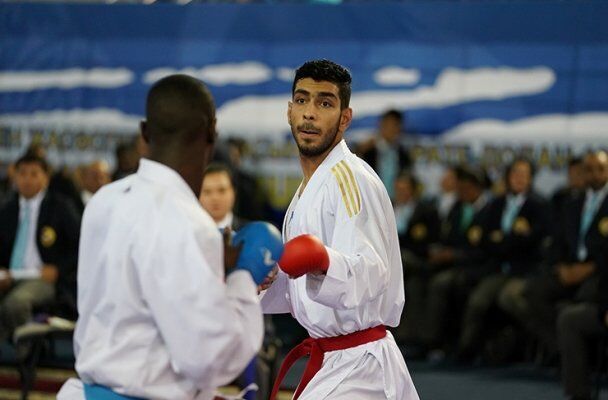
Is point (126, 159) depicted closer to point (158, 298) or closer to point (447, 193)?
point (447, 193)

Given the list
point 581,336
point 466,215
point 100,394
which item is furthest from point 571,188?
point 100,394

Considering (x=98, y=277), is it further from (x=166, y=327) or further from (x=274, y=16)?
(x=274, y=16)

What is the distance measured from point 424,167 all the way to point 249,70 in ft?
6.67

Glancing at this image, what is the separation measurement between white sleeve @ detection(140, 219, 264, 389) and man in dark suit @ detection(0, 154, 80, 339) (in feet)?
21.2

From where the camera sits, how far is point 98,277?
3514 millimetres

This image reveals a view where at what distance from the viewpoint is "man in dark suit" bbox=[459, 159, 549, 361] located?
35.0 ft

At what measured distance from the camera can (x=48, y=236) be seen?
9.93 m

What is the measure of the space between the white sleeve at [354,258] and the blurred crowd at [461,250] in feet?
13.5

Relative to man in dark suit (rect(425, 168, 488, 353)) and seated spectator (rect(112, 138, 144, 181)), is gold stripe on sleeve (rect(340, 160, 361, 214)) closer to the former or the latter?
man in dark suit (rect(425, 168, 488, 353))

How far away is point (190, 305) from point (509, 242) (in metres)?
7.71

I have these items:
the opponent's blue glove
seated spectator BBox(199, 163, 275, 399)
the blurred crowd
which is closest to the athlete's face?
the opponent's blue glove

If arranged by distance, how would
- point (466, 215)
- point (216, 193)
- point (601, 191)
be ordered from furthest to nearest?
point (466, 215) → point (601, 191) → point (216, 193)

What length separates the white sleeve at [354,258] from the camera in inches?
169

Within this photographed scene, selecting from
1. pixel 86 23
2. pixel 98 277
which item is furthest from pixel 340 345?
pixel 86 23
